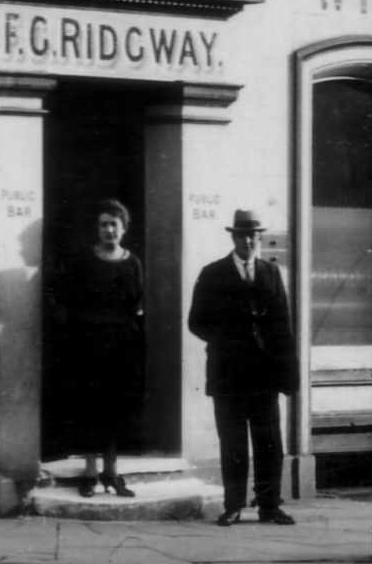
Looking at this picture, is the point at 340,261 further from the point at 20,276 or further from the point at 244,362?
the point at 20,276

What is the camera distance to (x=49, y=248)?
1125 centimetres

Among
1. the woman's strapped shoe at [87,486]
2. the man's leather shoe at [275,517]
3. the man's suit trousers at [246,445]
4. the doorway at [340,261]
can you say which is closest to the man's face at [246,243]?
the man's suit trousers at [246,445]

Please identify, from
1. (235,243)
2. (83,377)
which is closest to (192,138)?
(235,243)

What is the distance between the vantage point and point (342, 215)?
12406 mm

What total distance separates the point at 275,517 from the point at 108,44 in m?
3.50

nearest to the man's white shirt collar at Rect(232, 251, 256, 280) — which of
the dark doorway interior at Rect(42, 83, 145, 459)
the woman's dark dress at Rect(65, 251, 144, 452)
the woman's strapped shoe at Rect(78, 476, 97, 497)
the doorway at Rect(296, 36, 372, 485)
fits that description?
the woman's dark dress at Rect(65, 251, 144, 452)

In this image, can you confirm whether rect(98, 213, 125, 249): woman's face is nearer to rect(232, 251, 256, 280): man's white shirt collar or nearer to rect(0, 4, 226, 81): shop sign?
rect(232, 251, 256, 280): man's white shirt collar

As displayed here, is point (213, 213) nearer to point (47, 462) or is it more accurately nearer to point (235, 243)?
point (235, 243)

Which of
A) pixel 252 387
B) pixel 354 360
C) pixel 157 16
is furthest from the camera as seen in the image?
pixel 354 360

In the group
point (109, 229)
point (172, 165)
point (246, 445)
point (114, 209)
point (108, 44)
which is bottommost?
point (246, 445)

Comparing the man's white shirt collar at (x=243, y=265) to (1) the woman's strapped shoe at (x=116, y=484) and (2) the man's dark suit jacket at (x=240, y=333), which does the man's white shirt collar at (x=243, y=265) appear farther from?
(1) the woman's strapped shoe at (x=116, y=484)

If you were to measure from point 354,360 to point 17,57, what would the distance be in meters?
3.66

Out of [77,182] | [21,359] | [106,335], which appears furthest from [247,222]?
[21,359]

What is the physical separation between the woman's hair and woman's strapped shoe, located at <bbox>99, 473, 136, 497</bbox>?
68.4 inches
